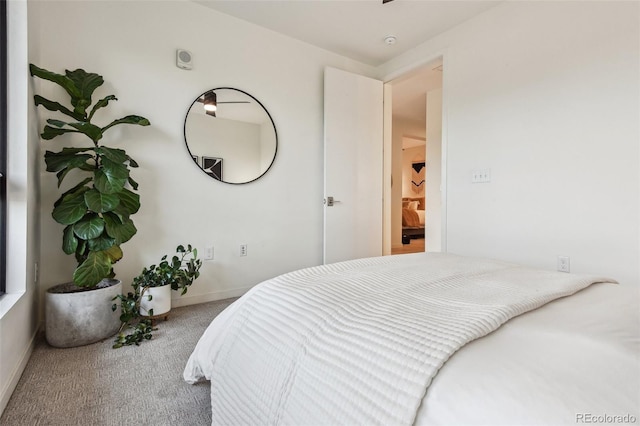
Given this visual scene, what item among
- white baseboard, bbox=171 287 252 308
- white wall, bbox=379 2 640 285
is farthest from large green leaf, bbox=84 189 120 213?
white wall, bbox=379 2 640 285

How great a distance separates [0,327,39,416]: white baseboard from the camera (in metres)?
1.25

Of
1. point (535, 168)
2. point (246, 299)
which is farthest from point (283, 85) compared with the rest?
point (246, 299)

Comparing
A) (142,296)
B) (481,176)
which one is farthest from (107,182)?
(481,176)

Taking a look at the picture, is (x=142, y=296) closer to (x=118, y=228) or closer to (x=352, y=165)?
(x=118, y=228)

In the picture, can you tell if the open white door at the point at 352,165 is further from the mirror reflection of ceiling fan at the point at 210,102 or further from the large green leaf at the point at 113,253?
the large green leaf at the point at 113,253

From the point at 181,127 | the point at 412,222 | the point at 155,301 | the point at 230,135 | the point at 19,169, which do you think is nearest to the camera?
the point at 19,169

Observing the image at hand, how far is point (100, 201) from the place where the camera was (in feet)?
5.96

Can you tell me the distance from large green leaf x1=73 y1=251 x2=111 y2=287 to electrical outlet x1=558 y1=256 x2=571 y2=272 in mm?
3024

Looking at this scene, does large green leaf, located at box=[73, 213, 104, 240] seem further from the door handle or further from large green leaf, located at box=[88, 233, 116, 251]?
the door handle

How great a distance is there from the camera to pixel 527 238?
2.43m

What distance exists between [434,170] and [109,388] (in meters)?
4.67

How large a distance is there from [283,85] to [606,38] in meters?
2.49

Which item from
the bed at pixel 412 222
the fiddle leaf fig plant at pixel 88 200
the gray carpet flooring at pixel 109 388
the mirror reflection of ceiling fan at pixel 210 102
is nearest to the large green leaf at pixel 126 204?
the fiddle leaf fig plant at pixel 88 200

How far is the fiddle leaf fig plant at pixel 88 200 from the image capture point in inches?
71.4
